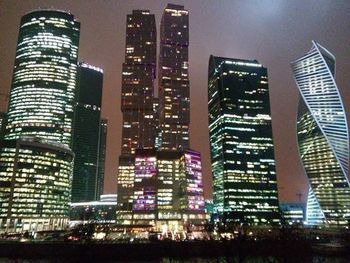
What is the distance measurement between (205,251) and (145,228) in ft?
343

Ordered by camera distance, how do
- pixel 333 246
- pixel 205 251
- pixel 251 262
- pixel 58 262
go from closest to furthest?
pixel 251 262
pixel 58 262
pixel 205 251
pixel 333 246

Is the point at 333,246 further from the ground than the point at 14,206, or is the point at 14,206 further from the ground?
the point at 14,206

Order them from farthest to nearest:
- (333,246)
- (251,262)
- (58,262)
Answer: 1. (333,246)
2. (58,262)
3. (251,262)

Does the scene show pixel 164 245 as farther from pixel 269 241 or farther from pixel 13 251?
pixel 13 251

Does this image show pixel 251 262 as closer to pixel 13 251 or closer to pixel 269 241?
pixel 269 241

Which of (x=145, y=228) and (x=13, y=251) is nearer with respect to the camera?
(x=13, y=251)

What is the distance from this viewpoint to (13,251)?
318 ft

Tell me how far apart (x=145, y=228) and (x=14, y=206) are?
230ft

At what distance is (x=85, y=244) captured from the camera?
97125 mm

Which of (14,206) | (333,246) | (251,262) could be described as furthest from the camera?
(14,206)

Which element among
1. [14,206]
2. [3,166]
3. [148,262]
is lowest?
[148,262]

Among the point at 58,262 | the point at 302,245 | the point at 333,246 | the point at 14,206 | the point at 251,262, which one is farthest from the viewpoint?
the point at 14,206

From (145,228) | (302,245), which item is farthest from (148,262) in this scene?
(145,228)

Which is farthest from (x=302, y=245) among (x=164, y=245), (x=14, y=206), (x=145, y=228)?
(x=14, y=206)
